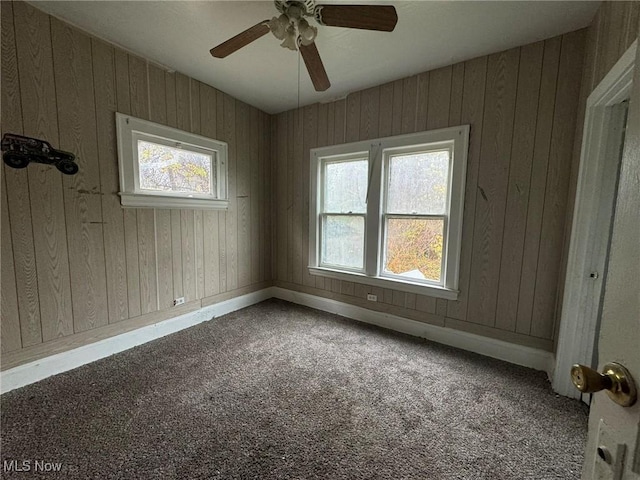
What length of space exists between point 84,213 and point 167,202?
638 mm

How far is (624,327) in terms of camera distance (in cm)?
47

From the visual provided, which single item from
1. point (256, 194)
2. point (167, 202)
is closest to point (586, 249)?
point (256, 194)

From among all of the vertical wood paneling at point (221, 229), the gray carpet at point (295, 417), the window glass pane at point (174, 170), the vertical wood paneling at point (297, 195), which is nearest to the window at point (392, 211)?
the vertical wood paneling at point (297, 195)

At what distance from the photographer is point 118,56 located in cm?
221

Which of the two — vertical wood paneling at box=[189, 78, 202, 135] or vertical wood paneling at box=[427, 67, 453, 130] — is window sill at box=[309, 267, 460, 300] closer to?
vertical wood paneling at box=[427, 67, 453, 130]

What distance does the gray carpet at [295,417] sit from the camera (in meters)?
1.32

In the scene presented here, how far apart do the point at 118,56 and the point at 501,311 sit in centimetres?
389

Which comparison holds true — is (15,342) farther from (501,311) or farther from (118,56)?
(501,311)

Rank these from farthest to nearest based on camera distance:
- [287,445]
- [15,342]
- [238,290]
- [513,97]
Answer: [238,290] → [513,97] → [15,342] → [287,445]

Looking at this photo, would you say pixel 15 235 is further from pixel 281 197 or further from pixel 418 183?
pixel 418 183

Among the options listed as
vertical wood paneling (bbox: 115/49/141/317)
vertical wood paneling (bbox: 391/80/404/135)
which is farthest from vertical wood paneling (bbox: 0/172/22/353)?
vertical wood paneling (bbox: 391/80/404/135)

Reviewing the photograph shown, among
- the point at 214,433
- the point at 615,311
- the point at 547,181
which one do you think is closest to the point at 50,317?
the point at 214,433

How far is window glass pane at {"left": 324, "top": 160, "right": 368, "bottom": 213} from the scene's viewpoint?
3041 millimetres

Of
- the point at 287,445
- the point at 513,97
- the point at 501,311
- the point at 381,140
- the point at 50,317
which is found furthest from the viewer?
the point at 381,140
